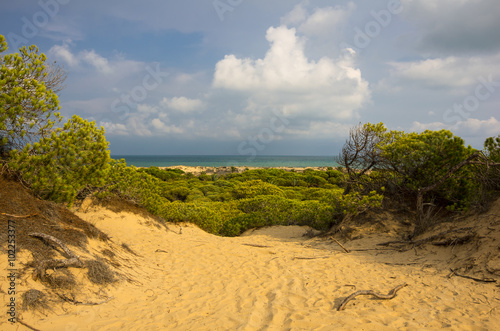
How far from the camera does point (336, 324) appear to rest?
4094 mm

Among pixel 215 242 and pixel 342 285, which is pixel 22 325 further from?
pixel 215 242

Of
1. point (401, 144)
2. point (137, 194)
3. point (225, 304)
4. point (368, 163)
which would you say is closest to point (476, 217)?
point (401, 144)

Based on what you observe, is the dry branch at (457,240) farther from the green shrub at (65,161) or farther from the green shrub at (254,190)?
the green shrub at (254,190)

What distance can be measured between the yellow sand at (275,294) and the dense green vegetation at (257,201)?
81.6 inches

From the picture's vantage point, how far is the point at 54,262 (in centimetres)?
480

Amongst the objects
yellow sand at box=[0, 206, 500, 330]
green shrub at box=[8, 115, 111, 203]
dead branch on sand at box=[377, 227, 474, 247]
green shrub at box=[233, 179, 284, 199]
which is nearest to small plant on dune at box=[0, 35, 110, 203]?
green shrub at box=[8, 115, 111, 203]

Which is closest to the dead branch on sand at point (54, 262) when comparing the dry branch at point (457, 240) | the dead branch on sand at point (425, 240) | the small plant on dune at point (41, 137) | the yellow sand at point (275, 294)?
the yellow sand at point (275, 294)

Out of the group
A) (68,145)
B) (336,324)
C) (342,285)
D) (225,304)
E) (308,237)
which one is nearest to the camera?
(336,324)

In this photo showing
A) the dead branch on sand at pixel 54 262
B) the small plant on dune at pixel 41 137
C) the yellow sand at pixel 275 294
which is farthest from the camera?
the small plant on dune at pixel 41 137

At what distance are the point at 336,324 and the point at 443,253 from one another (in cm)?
444

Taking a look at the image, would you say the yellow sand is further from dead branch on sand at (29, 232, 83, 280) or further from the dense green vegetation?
the dense green vegetation

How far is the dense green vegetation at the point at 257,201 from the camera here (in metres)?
6.76

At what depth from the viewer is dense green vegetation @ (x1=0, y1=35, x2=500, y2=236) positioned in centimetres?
676

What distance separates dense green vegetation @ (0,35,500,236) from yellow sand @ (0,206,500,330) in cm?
207
